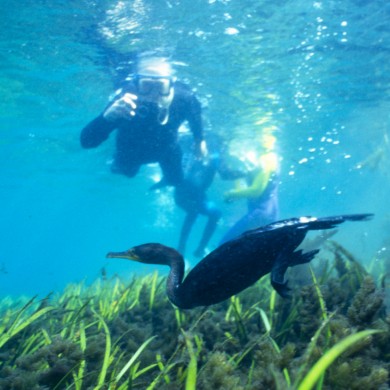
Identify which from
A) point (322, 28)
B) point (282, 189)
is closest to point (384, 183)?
point (282, 189)

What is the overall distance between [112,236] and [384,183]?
85.0 metres

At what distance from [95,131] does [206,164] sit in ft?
20.9

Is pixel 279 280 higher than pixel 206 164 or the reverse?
the reverse

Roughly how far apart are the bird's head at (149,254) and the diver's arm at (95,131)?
21.0ft

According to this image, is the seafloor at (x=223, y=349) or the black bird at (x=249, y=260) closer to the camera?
the seafloor at (x=223, y=349)

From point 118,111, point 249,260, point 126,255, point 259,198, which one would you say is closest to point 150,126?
point 118,111

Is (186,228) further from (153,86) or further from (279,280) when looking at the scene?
(279,280)

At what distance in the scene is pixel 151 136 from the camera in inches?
399

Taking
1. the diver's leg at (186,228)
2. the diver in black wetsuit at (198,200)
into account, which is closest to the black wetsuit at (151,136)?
the diver in black wetsuit at (198,200)

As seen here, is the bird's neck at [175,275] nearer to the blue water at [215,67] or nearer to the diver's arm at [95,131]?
the blue water at [215,67]

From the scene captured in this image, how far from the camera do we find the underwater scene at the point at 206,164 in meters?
2.29

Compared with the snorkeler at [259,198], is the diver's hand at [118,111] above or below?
above

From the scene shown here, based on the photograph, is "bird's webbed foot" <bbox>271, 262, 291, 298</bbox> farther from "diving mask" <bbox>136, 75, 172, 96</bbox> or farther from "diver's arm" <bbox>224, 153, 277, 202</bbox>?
"diver's arm" <bbox>224, 153, 277, 202</bbox>

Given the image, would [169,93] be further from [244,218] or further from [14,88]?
[14,88]
